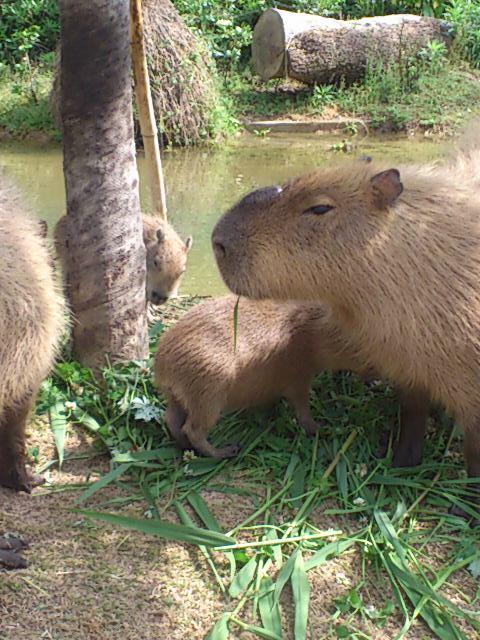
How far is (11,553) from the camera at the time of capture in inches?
110

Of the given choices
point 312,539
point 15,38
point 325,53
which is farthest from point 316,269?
point 15,38

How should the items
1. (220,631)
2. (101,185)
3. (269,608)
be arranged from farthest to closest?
(101,185)
(269,608)
(220,631)

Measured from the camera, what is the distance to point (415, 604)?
2658 mm

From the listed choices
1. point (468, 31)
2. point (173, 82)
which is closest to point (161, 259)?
point (173, 82)

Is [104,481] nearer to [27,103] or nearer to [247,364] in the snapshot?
[247,364]

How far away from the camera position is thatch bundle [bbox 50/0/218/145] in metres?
10.5

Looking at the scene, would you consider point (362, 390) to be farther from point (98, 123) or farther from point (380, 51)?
point (380, 51)

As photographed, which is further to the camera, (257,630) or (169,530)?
(169,530)

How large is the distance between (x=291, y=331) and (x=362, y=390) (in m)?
0.53

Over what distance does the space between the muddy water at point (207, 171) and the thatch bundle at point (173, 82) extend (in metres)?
0.38

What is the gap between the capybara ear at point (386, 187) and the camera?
283cm

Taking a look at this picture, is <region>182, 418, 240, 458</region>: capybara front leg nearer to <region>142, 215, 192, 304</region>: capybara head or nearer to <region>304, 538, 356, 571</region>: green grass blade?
<region>304, 538, 356, 571</region>: green grass blade

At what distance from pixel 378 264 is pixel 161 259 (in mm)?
2804

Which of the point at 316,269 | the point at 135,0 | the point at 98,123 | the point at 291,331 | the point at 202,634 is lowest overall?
the point at 202,634
